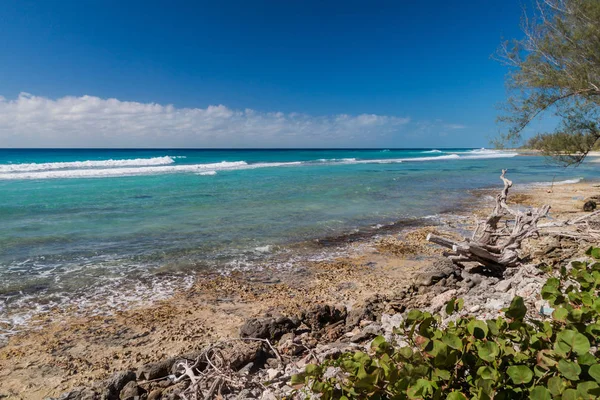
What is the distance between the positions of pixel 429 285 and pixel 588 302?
441 centimetres

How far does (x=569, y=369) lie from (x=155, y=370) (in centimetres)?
Answer: 401

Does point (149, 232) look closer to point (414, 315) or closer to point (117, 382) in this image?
point (117, 382)

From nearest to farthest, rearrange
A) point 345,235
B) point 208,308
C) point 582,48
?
1. point 208,308
2. point 582,48
3. point 345,235

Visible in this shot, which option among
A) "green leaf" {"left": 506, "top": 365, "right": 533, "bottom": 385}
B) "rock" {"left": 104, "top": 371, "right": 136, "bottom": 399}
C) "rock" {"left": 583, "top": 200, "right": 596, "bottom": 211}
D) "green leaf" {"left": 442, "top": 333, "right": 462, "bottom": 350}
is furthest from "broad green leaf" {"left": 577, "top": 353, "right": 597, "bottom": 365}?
"rock" {"left": 583, "top": 200, "right": 596, "bottom": 211}

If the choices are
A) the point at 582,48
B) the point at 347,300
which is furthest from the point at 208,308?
the point at 582,48

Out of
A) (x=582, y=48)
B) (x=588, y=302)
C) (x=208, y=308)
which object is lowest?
(x=208, y=308)

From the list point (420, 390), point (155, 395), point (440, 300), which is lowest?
point (155, 395)

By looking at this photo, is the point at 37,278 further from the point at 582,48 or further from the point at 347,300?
the point at 582,48

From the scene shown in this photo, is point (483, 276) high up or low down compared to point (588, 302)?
down

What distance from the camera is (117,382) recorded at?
Answer: 12.5ft

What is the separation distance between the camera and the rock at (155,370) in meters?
3.98

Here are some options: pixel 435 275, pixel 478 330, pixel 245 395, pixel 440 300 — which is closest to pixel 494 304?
pixel 440 300

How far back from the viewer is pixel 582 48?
31.6 feet

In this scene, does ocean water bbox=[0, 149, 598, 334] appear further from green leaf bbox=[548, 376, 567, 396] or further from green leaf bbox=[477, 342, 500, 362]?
green leaf bbox=[548, 376, 567, 396]
